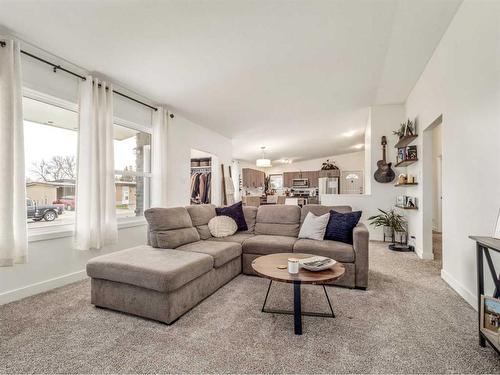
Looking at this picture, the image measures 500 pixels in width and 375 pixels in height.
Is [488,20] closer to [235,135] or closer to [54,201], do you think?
[54,201]

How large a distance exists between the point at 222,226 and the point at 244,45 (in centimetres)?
224

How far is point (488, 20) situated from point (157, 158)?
13.8ft

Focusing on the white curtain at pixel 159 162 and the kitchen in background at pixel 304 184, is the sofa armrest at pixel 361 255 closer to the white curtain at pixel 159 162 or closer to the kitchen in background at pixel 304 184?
the white curtain at pixel 159 162

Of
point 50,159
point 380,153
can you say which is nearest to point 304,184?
point 380,153

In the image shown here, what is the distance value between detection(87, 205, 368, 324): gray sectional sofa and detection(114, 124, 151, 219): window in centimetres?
131

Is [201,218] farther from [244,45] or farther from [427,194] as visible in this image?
[427,194]

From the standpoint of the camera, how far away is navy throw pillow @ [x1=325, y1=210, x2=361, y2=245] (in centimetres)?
297

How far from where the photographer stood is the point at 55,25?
2.30 meters

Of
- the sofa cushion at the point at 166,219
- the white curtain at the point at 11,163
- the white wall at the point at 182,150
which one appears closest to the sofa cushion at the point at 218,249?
the sofa cushion at the point at 166,219

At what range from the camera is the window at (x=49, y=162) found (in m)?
2.82

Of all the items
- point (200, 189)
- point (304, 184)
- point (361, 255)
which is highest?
point (304, 184)

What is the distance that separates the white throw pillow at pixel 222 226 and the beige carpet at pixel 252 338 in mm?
1019

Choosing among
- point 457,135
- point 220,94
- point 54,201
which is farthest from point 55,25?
point 457,135

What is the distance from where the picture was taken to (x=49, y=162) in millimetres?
2998
